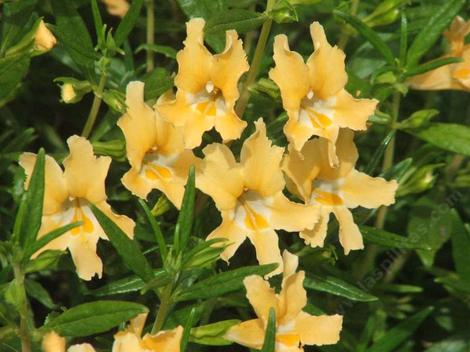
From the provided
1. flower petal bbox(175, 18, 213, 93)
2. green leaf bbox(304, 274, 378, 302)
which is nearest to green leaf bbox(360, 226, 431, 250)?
green leaf bbox(304, 274, 378, 302)

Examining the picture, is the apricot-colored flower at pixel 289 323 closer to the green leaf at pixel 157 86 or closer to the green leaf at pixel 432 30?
the green leaf at pixel 157 86

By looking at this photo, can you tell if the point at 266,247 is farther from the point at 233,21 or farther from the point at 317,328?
the point at 233,21

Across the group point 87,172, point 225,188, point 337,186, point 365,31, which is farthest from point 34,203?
point 365,31

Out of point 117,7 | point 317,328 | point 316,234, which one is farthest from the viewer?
point 117,7

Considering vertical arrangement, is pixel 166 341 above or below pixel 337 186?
below

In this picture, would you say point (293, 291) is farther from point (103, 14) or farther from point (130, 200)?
point (103, 14)

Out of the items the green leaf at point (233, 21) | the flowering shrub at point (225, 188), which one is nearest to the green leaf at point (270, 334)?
the flowering shrub at point (225, 188)

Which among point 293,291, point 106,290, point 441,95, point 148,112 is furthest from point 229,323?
point 441,95
